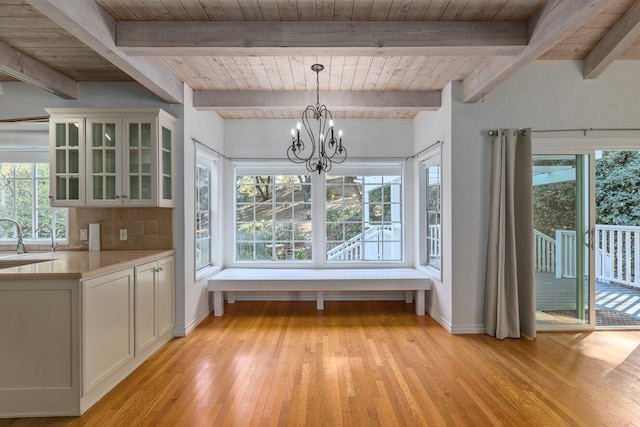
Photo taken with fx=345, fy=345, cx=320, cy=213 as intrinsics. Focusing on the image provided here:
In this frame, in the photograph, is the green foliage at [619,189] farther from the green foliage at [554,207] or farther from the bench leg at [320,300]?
the bench leg at [320,300]

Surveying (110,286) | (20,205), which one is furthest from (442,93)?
(20,205)

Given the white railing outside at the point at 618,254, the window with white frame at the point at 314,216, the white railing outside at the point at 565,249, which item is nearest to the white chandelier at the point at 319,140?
the window with white frame at the point at 314,216

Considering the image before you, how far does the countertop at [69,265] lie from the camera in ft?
7.02

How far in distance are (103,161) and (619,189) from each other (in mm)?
7973

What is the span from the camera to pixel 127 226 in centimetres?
349

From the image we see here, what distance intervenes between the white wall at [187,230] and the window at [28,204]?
1.33 m

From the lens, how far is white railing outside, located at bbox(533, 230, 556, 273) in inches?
141

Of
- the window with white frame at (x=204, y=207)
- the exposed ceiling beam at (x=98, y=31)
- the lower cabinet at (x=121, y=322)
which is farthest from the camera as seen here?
the window with white frame at (x=204, y=207)

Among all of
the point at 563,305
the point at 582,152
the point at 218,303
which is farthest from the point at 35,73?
the point at 563,305

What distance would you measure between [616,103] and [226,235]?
479 cm

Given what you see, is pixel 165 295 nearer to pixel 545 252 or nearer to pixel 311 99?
pixel 311 99

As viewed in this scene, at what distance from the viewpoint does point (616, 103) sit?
3547 millimetres

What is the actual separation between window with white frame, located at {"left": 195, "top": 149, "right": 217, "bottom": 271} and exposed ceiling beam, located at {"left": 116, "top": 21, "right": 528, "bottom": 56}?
161cm

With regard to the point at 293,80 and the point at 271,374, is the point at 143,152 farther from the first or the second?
the point at 271,374
